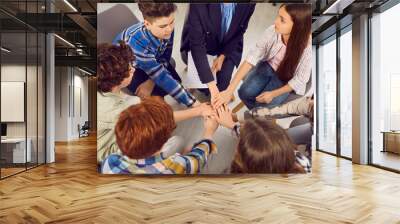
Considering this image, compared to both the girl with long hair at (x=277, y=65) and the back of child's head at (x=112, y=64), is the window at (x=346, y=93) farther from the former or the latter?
the back of child's head at (x=112, y=64)

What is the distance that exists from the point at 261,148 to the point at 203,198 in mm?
1994

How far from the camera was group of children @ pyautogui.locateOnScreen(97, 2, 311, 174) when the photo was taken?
6.45m

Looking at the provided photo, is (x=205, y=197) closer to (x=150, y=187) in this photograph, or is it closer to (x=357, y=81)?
(x=150, y=187)

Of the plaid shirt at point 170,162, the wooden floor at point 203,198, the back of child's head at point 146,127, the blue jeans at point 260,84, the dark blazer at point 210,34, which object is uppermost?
the dark blazer at point 210,34

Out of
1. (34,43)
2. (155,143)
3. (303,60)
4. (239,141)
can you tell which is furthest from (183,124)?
(34,43)

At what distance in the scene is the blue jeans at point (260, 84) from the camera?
21.3 feet

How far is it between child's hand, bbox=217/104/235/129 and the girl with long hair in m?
0.09

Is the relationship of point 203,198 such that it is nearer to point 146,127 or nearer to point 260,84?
point 146,127

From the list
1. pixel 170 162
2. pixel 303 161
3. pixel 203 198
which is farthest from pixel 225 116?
pixel 203 198

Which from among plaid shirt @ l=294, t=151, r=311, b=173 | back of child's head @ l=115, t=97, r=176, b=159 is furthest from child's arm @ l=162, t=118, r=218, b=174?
plaid shirt @ l=294, t=151, r=311, b=173

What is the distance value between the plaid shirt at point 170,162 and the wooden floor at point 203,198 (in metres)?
0.17

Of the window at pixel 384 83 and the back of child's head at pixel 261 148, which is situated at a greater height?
the window at pixel 384 83

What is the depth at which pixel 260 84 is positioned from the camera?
6488mm

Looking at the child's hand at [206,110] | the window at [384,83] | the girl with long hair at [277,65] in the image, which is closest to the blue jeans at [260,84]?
the girl with long hair at [277,65]
